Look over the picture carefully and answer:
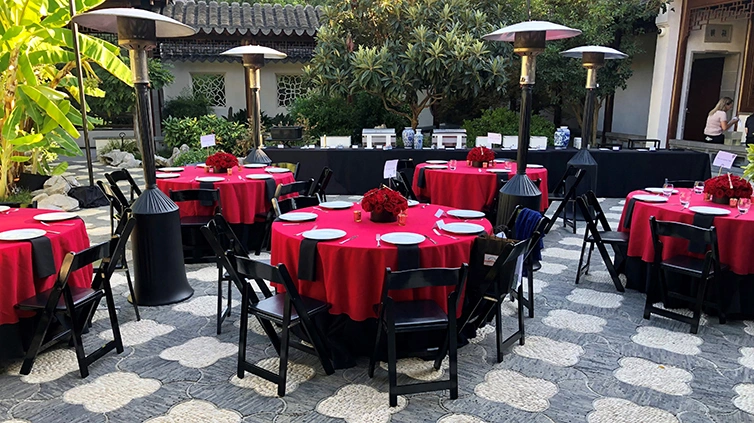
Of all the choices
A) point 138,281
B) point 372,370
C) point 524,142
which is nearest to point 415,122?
point 524,142

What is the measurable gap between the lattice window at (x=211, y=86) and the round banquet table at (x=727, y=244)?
43.7 feet

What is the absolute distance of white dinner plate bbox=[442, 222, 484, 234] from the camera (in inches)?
145

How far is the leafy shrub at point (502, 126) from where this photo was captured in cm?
1047

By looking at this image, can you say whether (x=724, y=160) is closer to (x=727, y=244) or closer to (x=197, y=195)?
(x=727, y=244)

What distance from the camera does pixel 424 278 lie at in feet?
9.78

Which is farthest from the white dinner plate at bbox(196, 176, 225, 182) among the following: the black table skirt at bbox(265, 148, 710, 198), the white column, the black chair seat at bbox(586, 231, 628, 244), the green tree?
the white column

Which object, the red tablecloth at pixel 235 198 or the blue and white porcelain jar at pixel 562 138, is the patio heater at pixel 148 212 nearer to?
the red tablecloth at pixel 235 198

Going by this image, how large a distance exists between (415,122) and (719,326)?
7.19 m

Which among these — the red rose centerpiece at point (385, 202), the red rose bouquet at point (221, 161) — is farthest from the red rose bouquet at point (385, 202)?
the red rose bouquet at point (221, 161)

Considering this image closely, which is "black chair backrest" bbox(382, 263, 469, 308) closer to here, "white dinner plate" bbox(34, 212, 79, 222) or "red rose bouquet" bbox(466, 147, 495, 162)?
"white dinner plate" bbox(34, 212, 79, 222)

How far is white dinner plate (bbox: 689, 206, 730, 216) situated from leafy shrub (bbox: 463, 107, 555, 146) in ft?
19.7

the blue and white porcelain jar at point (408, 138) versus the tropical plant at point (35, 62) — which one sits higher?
the tropical plant at point (35, 62)

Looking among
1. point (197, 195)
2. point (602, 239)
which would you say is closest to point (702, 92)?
point (602, 239)

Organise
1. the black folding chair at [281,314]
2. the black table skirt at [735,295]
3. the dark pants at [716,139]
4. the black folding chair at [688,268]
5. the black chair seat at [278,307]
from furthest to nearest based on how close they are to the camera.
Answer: the dark pants at [716,139] < the black table skirt at [735,295] < the black folding chair at [688,268] < the black chair seat at [278,307] < the black folding chair at [281,314]
